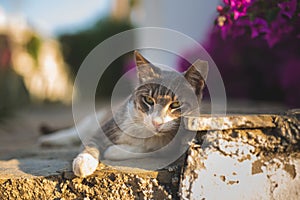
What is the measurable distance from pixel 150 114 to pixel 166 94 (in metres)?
0.13

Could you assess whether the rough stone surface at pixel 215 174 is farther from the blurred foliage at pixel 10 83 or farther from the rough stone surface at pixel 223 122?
the blurred foliage at pixel 10 83

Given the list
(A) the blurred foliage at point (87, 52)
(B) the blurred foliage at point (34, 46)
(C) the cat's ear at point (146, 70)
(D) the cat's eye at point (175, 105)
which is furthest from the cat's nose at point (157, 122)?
(A) the blurred foliage at point (87, 52)

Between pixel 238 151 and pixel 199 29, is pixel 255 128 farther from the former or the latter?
pixel 199 29

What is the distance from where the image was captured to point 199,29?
17.0 ft

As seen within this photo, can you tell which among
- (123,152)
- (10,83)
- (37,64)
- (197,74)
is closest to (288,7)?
(197,74)

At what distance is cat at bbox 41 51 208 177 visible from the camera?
2.00 meters

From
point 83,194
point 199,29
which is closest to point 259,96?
point 199,29

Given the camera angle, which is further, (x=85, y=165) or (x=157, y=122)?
(x=157, y=122)

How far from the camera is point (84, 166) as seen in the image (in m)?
1.82

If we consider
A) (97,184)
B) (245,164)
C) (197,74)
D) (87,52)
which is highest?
(87,52)

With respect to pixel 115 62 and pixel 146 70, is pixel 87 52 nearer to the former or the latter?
pixel 115 62

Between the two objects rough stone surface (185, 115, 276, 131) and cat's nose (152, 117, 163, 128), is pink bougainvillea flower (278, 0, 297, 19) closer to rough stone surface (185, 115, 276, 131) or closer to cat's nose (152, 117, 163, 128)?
rough stone surface (185, 115, 276, 131)

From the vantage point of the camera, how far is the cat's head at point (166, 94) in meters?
1.99

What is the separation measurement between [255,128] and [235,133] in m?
0.09
